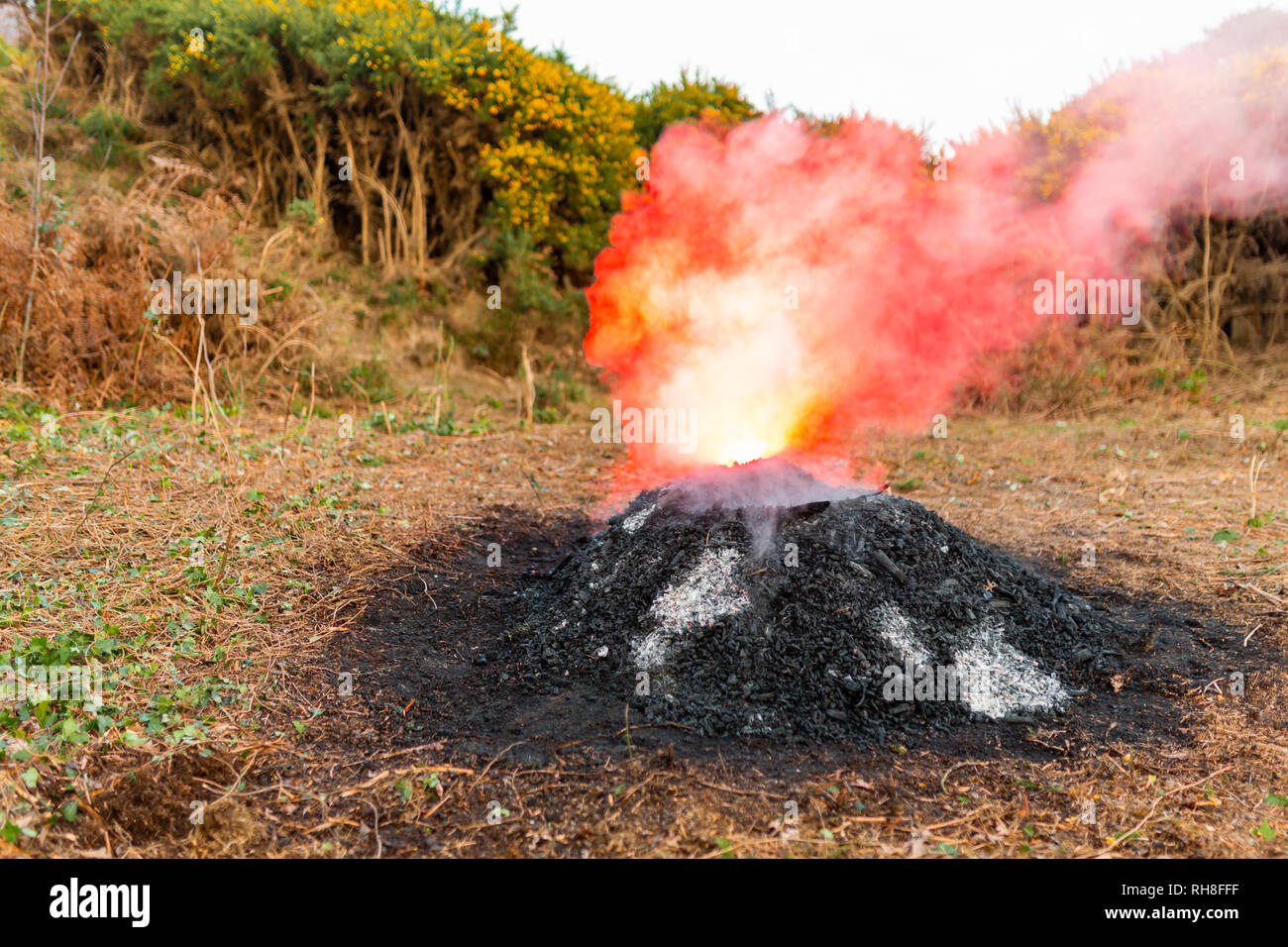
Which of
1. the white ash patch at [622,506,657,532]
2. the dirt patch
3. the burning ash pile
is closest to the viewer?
the dirt patch

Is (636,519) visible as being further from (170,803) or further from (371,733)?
(170,803)

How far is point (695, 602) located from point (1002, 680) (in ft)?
4.81

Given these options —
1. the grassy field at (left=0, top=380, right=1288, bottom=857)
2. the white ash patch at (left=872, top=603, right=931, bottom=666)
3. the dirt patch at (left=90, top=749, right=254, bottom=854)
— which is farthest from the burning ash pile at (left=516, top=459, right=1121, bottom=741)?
the dirt patch at (left=90, top=749, right=254, bottom=854)

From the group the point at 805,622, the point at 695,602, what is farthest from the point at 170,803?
the point at 805,622

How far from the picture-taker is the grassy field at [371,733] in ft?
9.39

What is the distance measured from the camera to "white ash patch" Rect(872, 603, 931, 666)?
3.91 meters

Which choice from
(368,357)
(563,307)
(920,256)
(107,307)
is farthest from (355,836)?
(563,307)

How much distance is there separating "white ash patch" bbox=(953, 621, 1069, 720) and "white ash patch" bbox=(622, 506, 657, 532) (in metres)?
1.89

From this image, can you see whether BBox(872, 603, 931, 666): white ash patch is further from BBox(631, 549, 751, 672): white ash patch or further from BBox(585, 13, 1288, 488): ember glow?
BBox(585, 13, 1288, 488): ember glow

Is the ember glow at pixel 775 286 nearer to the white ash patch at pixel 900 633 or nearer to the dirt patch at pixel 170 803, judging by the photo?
the white ash patch at pixel 900 633

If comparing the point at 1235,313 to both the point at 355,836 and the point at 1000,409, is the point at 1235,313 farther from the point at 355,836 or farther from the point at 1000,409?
the point at 355,836

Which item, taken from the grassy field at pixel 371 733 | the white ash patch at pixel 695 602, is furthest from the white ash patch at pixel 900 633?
the white ash patch at pixel 695 602

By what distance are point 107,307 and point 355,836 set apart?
6.97 meters

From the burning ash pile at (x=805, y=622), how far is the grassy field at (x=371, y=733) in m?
0.28
